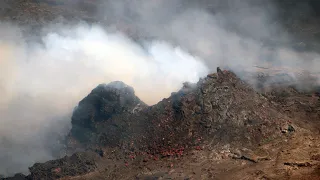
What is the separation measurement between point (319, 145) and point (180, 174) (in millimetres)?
6230

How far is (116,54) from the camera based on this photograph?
29453mm

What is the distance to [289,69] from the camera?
24656 millimetres

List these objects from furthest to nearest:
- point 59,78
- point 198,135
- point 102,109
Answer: point 59,78
point 102,109
point 198,135

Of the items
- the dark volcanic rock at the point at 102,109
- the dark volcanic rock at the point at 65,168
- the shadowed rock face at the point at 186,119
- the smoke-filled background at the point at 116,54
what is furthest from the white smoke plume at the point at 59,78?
the dark volcanic rock at the point at 65,168

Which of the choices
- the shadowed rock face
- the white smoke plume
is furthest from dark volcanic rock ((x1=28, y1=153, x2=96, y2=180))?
the white smoke plume

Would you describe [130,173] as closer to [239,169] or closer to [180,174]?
[180,174]

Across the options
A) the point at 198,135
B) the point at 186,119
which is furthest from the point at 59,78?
the point at 198,135

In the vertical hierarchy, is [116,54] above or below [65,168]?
above

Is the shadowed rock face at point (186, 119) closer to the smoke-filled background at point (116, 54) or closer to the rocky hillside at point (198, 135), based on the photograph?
the rocky hillside at point (198, 135)

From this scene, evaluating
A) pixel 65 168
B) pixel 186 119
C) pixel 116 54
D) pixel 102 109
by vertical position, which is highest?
pixel 116 54

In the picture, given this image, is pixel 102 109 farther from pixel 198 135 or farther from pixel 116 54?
pixel 116 54

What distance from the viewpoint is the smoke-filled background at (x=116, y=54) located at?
22.1 metres

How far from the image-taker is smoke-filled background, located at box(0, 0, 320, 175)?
22125 millimetres

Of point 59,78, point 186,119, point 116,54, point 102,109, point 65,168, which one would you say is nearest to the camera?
point 65,168
